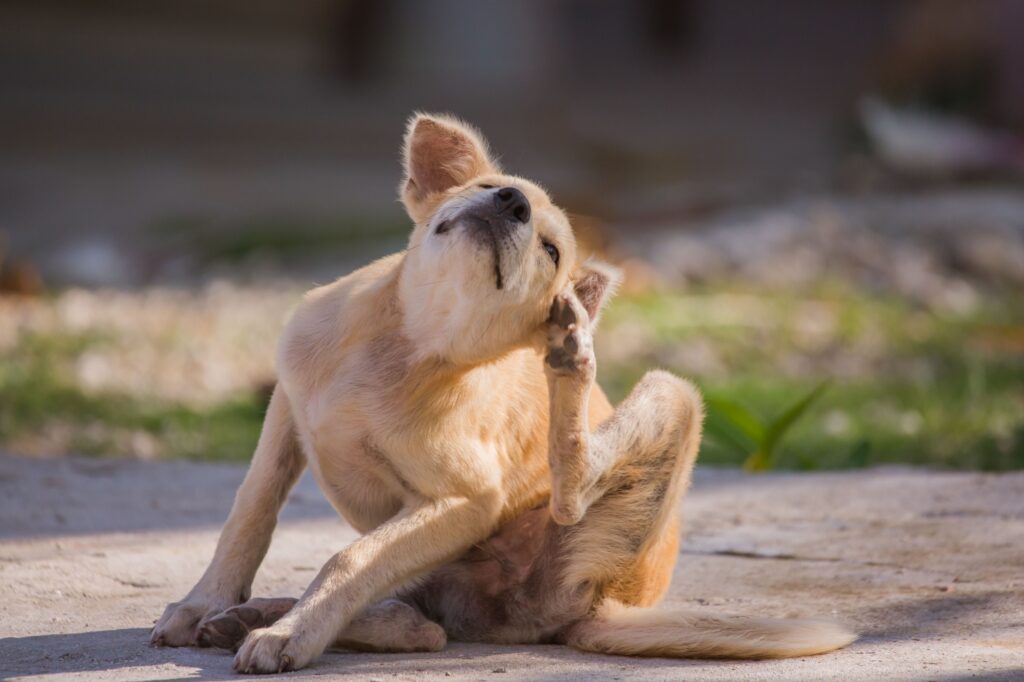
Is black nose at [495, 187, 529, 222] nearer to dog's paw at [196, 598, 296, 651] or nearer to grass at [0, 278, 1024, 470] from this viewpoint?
dog's paw at [196, 598, 296, 651]

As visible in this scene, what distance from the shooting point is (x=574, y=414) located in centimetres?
329

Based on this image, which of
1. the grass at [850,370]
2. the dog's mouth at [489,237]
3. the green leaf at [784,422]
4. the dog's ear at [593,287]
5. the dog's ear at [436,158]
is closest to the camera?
the dog's mouth at [489,237]

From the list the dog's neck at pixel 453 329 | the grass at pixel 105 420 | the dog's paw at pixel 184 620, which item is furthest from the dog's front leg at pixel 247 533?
the grass at pixel 105 420

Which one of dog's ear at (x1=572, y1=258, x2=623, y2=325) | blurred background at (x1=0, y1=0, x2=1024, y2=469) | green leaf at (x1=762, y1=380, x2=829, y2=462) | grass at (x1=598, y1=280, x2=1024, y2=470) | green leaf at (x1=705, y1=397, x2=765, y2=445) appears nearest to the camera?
dog's ear at (x1=572, y1=258, x2=623, y2=325)

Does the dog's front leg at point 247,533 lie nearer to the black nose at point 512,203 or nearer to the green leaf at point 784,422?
the black nose at point 512,203

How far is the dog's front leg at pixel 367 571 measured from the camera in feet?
9.99

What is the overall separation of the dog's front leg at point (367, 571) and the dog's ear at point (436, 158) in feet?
2.75

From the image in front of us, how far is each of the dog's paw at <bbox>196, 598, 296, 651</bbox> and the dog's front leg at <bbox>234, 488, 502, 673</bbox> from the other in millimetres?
180

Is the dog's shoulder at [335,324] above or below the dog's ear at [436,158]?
below

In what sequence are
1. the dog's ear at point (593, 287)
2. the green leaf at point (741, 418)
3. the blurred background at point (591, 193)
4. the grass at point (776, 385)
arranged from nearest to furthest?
1. the dog's ear at point (593, 287)
2. the green leaf at point (741, 418)
3. the grass at point (776, 385)
4. the blurred background at point (591, 193)

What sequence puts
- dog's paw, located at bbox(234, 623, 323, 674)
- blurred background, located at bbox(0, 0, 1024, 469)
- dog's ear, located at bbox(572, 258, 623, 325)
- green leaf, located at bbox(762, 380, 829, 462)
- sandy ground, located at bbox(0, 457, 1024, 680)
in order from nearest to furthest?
dog's paw, located at bbox(234, 623, 323, 674)
sandy ground, located at bbox(0, 457, 1024, 680)
dog's ear, located at bbox(572, 258, 623, 325)
green leaf, located at bbox(762, 380, 829, 462)
blurred background, located at bbox(0, 0, 1024, 469)

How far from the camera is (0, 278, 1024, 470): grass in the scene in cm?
589

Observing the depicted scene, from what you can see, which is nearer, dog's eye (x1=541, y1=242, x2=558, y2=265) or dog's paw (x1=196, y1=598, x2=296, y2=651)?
dog's paw (x1=196, y1=598, x2=296, y2=651)

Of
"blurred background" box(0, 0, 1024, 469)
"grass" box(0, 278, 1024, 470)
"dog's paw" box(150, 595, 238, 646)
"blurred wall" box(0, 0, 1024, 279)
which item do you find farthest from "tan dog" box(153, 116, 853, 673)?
"blurred wall" box(0, 0, 1024, 279)
